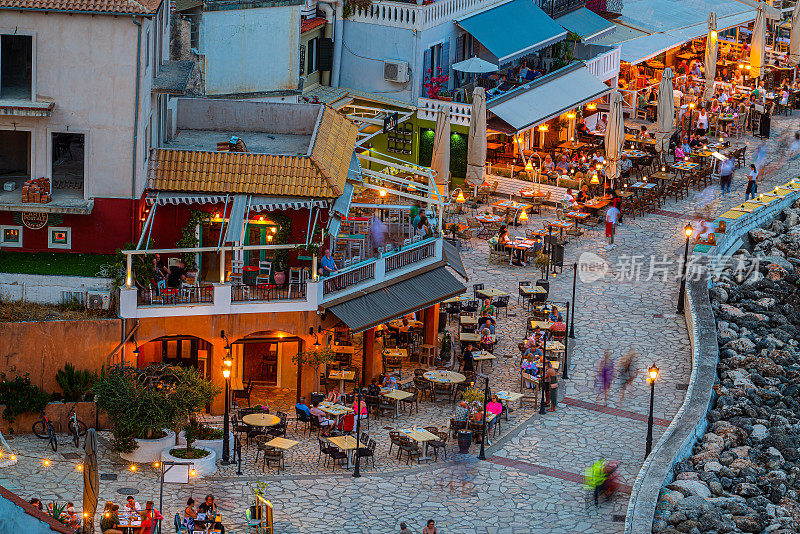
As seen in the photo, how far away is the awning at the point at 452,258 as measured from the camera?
46688 mm

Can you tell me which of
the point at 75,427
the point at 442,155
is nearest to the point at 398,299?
the point at 75,427

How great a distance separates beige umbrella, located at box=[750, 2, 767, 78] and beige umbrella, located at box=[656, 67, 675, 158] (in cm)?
1394

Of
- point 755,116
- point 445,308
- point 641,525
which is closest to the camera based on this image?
point 641,525

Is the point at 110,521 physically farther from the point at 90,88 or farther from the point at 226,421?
the point at 90,88

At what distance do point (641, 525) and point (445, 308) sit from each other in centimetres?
1457

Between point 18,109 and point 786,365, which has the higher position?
point 18,109

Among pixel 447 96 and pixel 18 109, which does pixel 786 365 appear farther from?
pixel 18 109

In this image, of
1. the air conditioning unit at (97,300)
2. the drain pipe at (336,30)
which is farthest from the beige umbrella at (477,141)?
the air conditioning unit at (97,300)

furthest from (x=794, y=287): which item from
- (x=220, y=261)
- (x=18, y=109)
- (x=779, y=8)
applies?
(x=779, y=8)

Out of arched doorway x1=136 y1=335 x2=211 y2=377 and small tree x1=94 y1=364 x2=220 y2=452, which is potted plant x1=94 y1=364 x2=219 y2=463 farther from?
arched doorway x1=136 y1=335 x2=211 y2=377

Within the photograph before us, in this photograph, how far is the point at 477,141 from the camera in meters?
56.7

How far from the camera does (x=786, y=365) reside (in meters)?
49.2

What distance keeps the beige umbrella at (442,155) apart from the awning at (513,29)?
7661 mm

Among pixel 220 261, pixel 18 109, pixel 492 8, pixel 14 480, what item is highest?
pixel 492 8
